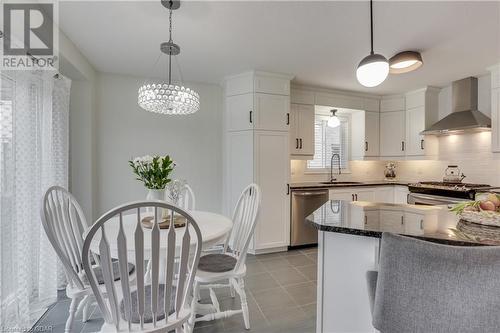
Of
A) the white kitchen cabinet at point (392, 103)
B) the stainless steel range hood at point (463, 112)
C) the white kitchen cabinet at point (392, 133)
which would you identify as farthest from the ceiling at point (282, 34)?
the white kitchen cabinet at point (392, 133)

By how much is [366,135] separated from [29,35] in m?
4.59

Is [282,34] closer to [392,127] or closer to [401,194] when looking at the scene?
[392,127]

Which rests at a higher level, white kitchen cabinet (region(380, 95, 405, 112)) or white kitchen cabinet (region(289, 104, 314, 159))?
white kitchen cabinet (region(380, 95, 405, 112))

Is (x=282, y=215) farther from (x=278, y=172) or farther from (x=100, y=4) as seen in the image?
(x=100, y=4)

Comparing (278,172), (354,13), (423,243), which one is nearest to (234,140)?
(278,172)

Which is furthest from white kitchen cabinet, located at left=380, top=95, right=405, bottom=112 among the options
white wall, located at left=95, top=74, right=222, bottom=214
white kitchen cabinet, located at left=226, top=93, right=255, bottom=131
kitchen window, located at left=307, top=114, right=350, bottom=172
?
white wall, located at left=95, top=74, right=222, bottom=214

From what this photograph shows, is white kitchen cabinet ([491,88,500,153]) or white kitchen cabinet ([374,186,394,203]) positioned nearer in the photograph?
white kitchen cabinet ([491,88,500,153])

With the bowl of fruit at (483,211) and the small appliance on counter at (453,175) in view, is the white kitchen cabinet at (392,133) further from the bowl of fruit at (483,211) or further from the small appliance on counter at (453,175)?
the bowl of fruit at (483,211)

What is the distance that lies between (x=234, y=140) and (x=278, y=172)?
2.54ft

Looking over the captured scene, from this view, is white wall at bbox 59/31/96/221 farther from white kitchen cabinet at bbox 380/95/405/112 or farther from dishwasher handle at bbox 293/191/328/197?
white kitchen cabinet at bbox 380/95/405/112

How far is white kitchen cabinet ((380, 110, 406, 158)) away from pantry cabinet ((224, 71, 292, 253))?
83.1 inches

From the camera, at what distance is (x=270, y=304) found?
2.27m

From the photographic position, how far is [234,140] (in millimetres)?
3604

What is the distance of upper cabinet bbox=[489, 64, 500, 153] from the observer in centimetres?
314
